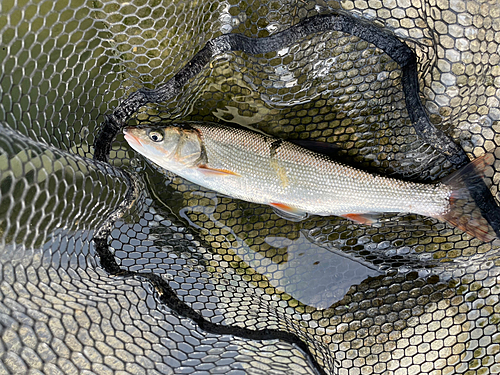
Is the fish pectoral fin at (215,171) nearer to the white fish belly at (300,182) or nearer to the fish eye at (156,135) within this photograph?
the white fish belly at (300,182)

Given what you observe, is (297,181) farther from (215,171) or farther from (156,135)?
(156,135)

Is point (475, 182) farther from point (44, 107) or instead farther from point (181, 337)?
point (44, 107)

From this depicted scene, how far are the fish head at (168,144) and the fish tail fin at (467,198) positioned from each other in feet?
5.22

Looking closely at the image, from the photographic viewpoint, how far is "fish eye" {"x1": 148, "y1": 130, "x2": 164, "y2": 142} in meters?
2.06

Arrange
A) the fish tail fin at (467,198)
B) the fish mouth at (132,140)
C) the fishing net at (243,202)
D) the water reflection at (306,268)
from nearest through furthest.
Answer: the fishing net at (243,202) < the fish mouth at (132,140) < the fish tail fin at (467,198) < the water reflection at (306,268)

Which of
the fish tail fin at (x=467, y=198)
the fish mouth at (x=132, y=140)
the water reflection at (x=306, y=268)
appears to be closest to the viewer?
the fish mouth at (x=132, y=140)

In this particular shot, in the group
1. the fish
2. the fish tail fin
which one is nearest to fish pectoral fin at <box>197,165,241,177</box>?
the fish

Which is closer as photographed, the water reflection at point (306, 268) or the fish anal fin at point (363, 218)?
the fish anal fin at point (363, 218)

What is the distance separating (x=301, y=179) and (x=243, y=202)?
0.48 meters

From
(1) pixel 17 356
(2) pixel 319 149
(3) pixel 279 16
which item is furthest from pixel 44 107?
(2) pixel 319 149

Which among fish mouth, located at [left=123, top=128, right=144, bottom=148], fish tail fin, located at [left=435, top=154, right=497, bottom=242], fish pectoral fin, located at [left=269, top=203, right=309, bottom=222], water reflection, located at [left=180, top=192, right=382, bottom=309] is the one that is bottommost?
water reflection, located at [left=180, top=192, right=382, bottom=309]

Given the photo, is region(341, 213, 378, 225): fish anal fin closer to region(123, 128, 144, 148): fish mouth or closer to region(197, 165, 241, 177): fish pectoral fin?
region(197, 165, 241, 177): fish pectoral fin

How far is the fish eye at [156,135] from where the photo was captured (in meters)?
2.06

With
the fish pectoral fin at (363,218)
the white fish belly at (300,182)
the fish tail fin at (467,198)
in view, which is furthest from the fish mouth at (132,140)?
the fish tail fin at (467,198)
